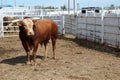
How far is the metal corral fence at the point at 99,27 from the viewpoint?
48.7ft

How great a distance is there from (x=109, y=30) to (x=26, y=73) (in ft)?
25.1

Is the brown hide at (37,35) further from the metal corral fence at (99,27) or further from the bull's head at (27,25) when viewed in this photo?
the metal corral fence at (99,27)

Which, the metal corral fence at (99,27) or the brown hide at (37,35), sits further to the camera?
the metal corral fence at (99,27)

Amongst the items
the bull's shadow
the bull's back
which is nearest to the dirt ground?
the bull's shadow

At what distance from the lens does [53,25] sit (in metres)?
11.6

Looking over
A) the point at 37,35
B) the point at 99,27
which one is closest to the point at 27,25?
the point at 37,35

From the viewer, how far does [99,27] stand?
1681cm

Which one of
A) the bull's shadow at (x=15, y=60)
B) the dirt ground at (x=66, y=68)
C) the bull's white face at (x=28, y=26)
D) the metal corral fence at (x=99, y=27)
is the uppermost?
the bull's white face at (x=28, y=26)

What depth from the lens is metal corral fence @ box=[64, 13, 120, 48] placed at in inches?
585

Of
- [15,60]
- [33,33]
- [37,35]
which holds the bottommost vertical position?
[15,60]

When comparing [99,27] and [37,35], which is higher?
[37,35]

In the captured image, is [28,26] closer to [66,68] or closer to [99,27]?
[66,68]

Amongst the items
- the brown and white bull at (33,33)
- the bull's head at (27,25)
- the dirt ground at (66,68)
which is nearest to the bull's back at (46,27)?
the brown and white bull at (33,33)

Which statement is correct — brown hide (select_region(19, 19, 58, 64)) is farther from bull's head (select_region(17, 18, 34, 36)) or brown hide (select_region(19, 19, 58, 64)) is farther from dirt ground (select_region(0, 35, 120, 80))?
dirt ground (select_region(0, 35, 120, 80))
